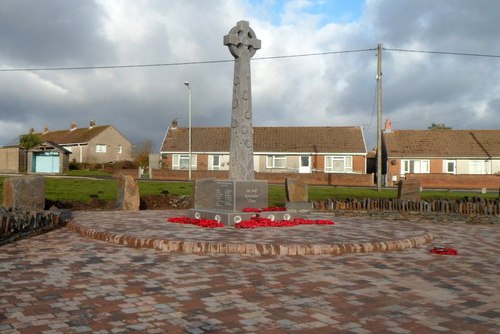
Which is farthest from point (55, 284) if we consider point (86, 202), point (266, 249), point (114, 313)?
point (86, 202)

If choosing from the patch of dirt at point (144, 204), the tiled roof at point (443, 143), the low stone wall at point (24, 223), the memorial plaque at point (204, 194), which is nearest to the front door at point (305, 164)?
the tiled roof at point (443, 143)

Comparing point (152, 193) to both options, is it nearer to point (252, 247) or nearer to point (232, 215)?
point (232, 215)

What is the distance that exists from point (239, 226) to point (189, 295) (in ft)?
19.6

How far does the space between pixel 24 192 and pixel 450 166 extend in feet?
149

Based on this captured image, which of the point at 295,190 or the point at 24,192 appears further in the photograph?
the point at 295,190

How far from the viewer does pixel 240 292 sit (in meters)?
6.35

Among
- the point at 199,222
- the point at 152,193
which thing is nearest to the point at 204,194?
the point at 199,222

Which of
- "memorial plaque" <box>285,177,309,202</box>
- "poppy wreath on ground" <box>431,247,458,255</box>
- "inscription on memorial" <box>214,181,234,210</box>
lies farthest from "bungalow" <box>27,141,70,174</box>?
"poppy wreath on ground" <box>431,247,458,255</box>

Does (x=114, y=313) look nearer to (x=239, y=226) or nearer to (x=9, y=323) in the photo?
(x=9, y=323)

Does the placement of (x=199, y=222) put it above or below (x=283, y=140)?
below

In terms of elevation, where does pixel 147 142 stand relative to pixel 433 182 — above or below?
above

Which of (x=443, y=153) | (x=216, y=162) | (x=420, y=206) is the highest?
(x=443, y=153)

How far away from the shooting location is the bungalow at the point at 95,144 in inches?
2707

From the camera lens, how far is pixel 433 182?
45.0m
